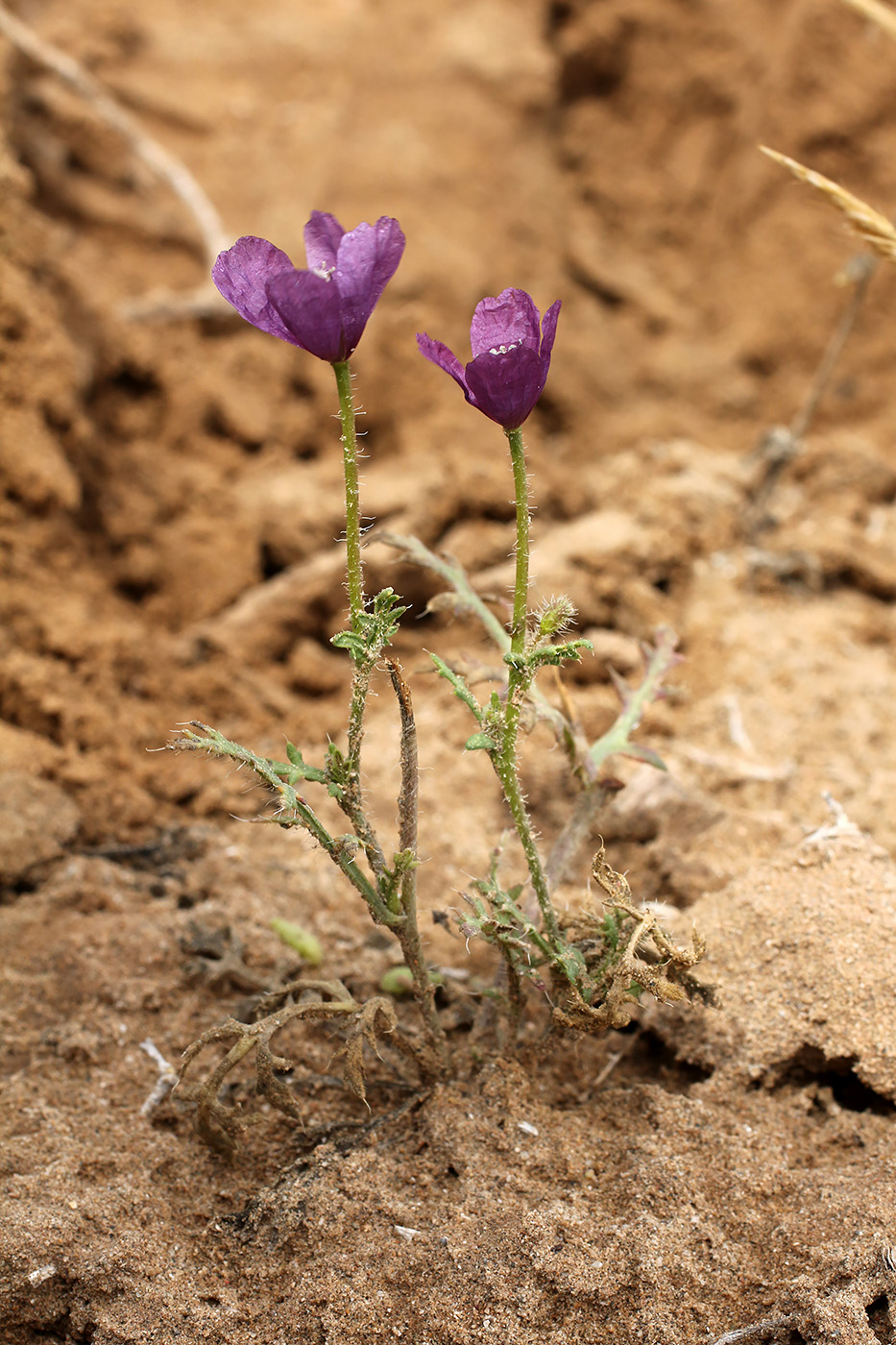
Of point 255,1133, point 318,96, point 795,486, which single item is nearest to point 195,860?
point 255,1133

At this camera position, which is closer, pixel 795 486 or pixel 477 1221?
pixel 477 1221

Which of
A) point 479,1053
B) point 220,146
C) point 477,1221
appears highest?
point 220,146

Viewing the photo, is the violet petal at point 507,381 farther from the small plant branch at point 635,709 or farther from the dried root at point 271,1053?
the dried root at point 271,1053

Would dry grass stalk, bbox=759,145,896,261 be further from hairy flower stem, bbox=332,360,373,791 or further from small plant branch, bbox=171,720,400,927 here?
small plant branch, bbox=171,720,400,927

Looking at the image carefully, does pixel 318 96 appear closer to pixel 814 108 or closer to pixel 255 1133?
pixel 814 108

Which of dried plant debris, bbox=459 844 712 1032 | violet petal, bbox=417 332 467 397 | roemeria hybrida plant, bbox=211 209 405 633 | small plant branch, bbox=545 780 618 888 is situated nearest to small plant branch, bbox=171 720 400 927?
dried plant debris, bbox=459 844 712 1032
